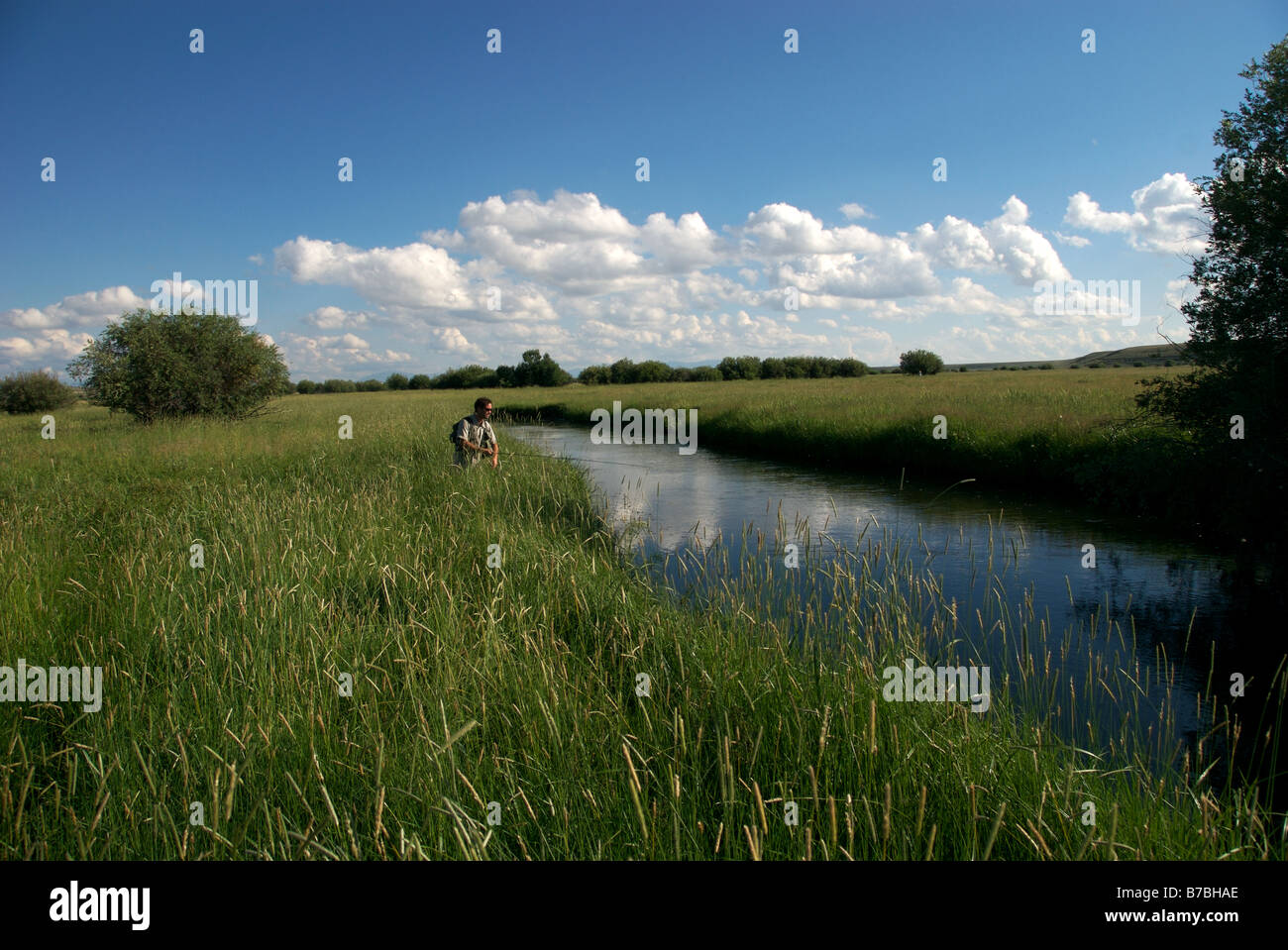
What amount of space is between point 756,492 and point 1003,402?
35.3ft

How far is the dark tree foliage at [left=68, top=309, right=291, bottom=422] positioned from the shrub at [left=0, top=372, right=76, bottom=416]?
28.0 metres

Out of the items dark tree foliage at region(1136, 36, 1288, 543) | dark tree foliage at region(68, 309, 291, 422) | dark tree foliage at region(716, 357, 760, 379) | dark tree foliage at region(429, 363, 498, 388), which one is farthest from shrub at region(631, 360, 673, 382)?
dark tree foliage at region(1136, 36, 1288, 543)

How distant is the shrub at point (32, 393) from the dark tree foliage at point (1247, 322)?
183 ft

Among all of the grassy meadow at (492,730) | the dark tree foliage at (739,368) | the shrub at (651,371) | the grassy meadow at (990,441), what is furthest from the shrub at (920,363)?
the grassy meadow at (492,730)

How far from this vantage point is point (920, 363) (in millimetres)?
81625

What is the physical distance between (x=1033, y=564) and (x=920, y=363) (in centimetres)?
7944

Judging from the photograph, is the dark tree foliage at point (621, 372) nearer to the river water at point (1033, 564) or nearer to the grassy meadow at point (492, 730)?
the river water at point (1033, 564)

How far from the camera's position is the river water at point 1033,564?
5.28 metres

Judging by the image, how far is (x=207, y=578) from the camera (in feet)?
17.4

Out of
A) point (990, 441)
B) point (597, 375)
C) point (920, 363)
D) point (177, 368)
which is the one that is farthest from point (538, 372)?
point (990, 441)

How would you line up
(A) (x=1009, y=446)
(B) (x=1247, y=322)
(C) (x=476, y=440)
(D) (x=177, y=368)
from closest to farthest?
(B) (x=1247, y=322)
(C) (x=476, y=440)
(A) (x=1009, y=446)
(D) (x=177, y=368)

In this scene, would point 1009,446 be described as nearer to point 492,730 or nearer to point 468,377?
point 492,730
